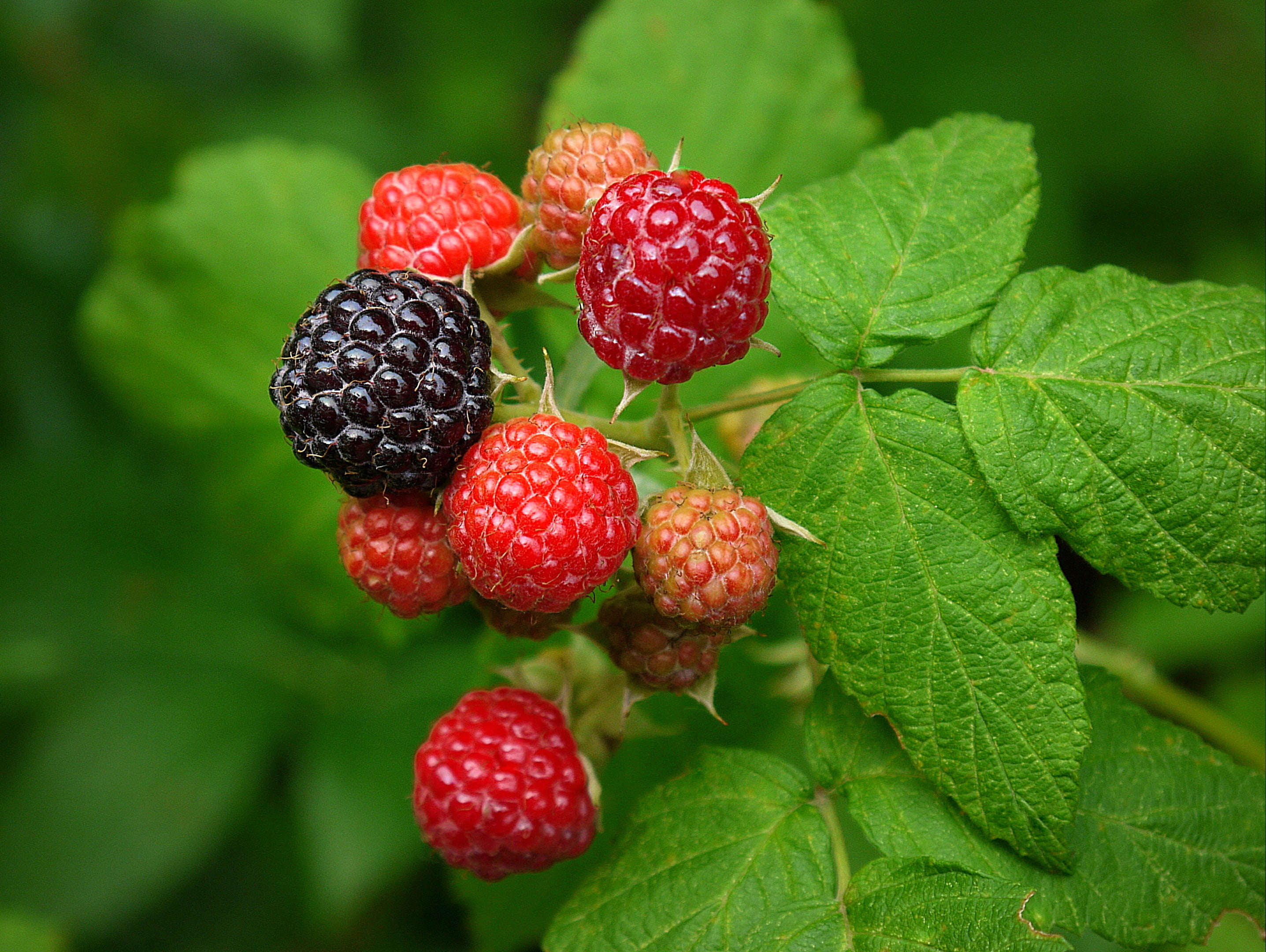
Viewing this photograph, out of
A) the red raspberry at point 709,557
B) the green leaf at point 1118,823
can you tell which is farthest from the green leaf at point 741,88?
the green leaf at point 1118,823

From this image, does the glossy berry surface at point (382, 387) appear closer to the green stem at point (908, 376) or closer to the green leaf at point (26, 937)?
the green stem at point (908, 376)

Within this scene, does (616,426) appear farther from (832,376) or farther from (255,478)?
(255,478)

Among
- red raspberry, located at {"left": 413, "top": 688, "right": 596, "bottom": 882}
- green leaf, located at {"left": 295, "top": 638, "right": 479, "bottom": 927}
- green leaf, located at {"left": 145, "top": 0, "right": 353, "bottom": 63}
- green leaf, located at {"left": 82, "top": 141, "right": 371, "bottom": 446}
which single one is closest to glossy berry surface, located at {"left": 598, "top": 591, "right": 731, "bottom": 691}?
red raspberry, located at {"left": 413, "top": 688, "right": 596, "bottom": 882}

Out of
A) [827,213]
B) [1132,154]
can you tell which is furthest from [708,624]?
[1132,154]

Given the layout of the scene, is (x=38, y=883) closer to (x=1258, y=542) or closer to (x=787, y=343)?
(x=787, y=343)

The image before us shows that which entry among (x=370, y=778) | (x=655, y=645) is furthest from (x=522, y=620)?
(x=370, y=778)

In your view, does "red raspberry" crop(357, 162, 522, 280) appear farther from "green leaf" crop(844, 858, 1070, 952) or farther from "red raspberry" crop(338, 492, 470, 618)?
"green leaf" crop(844, 858, 1070, 952)
